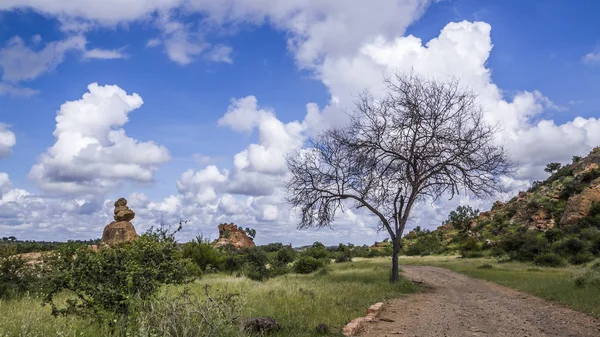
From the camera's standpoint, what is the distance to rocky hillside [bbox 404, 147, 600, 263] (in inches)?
1368

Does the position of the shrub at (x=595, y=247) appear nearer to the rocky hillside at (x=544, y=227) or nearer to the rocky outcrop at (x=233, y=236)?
the rocky hillside at (x=544, y=227)

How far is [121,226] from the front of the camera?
38.1 m

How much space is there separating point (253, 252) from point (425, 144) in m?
16.0

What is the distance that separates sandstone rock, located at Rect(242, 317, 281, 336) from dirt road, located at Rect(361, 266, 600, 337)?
7.23 feet

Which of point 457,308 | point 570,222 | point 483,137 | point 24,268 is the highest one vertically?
point 483,137

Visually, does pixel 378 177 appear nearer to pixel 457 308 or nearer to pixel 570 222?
pixel 457 308

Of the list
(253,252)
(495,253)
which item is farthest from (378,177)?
(495,253)

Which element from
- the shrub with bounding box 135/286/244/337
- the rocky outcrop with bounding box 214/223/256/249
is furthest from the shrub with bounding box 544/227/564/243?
the rocky outcrop with bounding box 214/223/256/249

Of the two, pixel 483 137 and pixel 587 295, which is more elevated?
pixel 483 137

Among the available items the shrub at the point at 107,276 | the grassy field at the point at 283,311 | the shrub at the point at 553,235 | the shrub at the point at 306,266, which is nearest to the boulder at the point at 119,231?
the shrub at the point at 306,266

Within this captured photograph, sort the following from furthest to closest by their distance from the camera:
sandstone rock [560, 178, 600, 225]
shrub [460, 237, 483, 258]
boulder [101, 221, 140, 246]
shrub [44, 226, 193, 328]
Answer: sandstone rock [560, 178, 600, 225], shrub [460, 237, 483, 258], boulder [101, 221, 140, 246], shrub [44, 226, 193, 328]

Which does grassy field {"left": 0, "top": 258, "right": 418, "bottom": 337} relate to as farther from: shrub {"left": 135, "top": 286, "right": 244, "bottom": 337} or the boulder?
the boulder

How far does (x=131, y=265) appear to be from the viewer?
25.4 feet

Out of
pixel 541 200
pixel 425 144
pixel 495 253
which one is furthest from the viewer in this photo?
pixel 541 200
